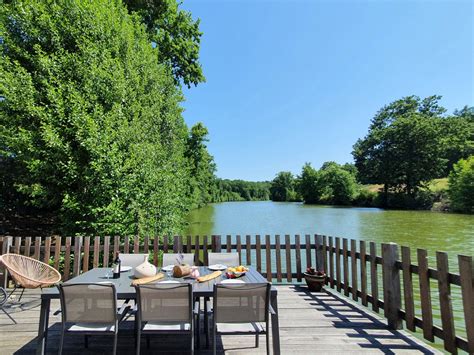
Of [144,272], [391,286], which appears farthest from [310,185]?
[144,272]

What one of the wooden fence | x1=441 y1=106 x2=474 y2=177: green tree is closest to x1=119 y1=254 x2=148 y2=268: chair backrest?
the wooden fence

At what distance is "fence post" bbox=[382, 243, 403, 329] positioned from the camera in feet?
10.5

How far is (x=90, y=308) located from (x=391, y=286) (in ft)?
10.5

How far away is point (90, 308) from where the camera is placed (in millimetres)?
2246

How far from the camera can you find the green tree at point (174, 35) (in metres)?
11.9

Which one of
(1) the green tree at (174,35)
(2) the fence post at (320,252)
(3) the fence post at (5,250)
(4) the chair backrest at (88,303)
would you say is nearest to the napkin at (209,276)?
(4) the chair backrest at (88,303)

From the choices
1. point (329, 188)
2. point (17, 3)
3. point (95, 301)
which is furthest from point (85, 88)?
point (329, 188)

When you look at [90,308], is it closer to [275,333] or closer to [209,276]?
[209,276]

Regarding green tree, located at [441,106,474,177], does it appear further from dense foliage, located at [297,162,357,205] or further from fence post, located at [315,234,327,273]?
fence post, located at [315,234,327,273]

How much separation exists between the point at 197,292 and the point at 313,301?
2486 millimetres

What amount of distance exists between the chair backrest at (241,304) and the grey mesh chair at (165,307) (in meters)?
0.22

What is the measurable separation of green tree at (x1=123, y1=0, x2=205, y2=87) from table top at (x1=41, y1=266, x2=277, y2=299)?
10.9m

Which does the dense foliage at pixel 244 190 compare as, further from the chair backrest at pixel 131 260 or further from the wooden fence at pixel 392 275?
the chair backrest at pixel 131 260

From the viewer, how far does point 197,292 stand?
231 cm
